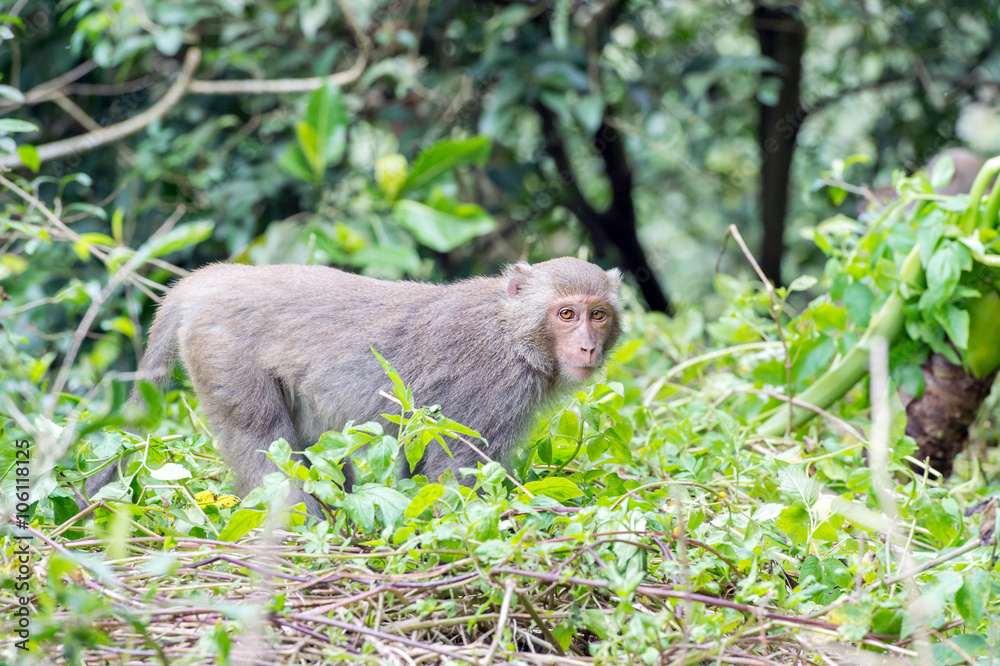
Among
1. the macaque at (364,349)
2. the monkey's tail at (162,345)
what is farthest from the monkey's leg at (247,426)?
the monkey's tail at (162,345)

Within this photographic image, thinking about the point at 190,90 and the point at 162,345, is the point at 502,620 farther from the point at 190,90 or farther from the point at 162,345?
the point at 190,90

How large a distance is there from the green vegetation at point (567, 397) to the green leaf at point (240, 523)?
0.08 ft

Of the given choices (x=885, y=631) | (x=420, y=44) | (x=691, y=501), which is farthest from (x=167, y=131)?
(x=885, y=631)

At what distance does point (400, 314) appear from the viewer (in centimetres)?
409

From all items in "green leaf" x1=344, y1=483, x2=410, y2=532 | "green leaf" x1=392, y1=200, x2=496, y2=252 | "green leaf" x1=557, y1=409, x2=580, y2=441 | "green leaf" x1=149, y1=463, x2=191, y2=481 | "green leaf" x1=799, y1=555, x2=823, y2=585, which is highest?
"green leaf" x1=392, y1=200, x2=496, y2=252

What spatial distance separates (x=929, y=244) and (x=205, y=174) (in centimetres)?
514

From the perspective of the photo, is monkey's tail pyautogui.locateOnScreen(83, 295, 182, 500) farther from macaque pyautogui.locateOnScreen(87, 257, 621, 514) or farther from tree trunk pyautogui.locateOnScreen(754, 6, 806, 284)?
tree trunk pyautogui.locateOnScreen(754, 6, 806, 284)

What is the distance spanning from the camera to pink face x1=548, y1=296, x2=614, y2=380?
397 centimetres

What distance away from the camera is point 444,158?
19.4ft

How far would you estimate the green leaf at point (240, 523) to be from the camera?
2670 millimetres

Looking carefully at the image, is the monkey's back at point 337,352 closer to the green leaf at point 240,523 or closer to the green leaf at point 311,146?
the green leaf at point 240,523

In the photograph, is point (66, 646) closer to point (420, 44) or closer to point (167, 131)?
point (167, 131)

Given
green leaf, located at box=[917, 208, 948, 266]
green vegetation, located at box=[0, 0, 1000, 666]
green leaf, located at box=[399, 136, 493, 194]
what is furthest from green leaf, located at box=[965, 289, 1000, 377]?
green leaf, located at box=[399, 136, 493, 194]

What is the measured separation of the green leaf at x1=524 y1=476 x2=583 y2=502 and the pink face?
1165mm
